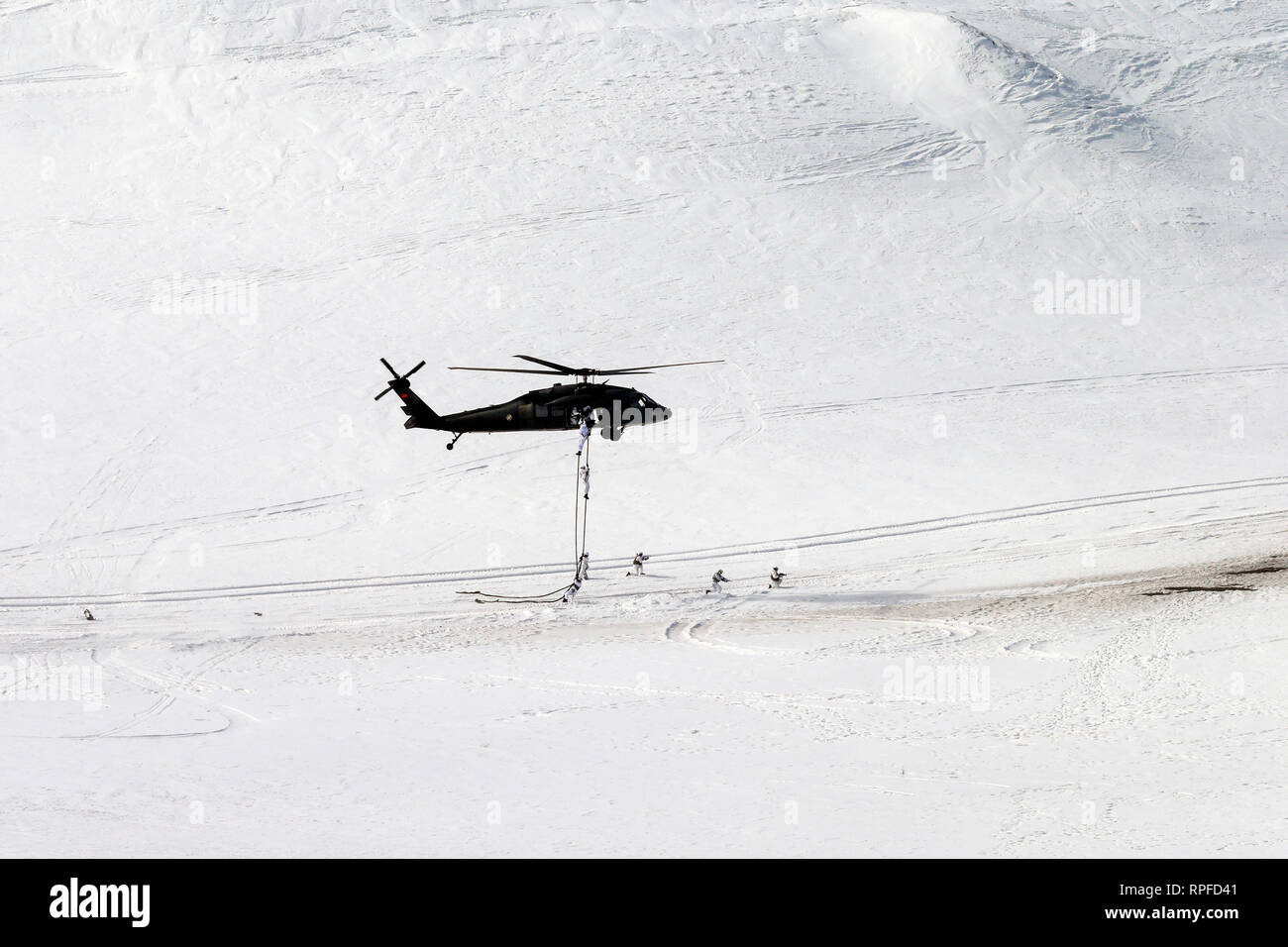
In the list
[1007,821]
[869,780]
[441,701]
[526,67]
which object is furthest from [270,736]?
[526,67]

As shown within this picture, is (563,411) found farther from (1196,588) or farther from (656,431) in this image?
(656,431)

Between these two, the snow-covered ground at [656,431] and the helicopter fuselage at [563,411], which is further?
the helicopter fuselage at [563,411]

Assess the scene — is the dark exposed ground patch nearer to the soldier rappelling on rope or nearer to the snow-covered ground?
the snow-covered ground

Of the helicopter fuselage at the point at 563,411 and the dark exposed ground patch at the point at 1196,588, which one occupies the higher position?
the helicopter fuselage at the point at 563,411

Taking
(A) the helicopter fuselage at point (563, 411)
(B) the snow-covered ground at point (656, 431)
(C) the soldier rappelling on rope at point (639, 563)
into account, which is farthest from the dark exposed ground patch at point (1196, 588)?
(A) the helicopter fuselage at point (563, 411)

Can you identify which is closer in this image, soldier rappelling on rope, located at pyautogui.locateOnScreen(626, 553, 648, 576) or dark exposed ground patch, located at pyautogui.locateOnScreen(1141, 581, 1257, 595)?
dark exposed ground patch, located at pyautogui.locateOnScreen(1141, 581, 1257, 595)

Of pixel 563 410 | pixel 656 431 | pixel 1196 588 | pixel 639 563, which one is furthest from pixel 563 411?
pixel 656 431

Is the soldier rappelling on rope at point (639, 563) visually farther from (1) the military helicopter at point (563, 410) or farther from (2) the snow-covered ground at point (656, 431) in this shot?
(1) the military helicopter at point (563, 410)

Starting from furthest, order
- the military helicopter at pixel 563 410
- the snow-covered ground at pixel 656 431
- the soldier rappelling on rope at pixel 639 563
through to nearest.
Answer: the soldier rappelling on rope at pixel 639 563 < the military helicopter at pixel 563 410 < the snow-covered ground at pixel 656 431

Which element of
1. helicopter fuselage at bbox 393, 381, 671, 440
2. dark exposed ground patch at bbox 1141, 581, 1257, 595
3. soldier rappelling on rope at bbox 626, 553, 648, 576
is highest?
helicopter fuselage at bbox 393, 381, 671, 440

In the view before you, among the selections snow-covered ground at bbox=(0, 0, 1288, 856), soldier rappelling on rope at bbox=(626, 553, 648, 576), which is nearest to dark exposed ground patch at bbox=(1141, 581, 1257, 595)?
snow-covered ground at bbox=(0, 0, 1288, 856)
